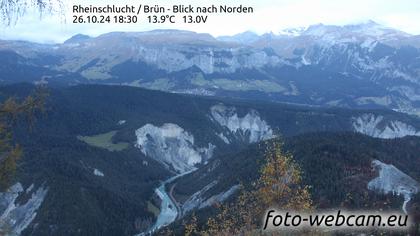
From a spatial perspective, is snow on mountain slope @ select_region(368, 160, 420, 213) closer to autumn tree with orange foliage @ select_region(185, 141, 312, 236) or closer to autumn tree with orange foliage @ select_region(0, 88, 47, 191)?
autumn tree with orange foliage @ select_region(185, 141, 312, 236)

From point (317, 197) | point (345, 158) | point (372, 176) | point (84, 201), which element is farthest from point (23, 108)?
point (84, 201)

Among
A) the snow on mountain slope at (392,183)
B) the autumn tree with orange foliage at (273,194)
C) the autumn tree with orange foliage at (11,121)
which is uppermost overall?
the autumn tree with orange foliage at (11,121)

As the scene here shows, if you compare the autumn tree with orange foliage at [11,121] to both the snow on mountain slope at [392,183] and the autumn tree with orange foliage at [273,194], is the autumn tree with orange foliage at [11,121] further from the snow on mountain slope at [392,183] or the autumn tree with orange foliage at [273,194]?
the snow on mountain slope at [392,183]

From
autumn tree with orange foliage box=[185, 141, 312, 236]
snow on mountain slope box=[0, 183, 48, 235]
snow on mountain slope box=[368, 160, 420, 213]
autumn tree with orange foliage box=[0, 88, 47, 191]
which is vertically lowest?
snow on mountain slope box=[0, 183, 48, 235]

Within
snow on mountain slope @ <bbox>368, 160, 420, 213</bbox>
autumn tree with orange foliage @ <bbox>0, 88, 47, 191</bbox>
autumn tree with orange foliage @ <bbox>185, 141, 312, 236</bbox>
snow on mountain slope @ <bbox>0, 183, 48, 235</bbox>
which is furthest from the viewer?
snow on mountain slope @ <bbox>0, 183, 48, 235</bbox>

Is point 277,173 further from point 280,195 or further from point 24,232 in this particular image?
point 24,232

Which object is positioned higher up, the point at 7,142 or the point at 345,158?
the point at 7,142

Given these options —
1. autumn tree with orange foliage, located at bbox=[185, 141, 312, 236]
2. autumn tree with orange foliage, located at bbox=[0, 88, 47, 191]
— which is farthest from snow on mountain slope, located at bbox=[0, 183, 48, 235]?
autumn tree with orange foliage, located at bbox=[0, 88, 47, 191]

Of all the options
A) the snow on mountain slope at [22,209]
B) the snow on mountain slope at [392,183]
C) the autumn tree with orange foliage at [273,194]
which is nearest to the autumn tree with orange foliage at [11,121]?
the autumn tree with orange foliage at [273,194]
